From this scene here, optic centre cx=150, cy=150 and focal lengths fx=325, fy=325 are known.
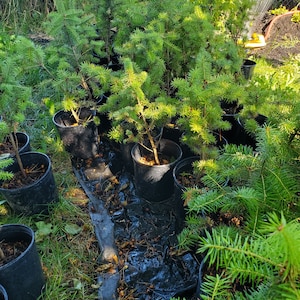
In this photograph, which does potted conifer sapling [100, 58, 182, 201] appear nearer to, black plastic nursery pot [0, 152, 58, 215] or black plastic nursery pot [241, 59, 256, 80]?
black plastic nursery pot [0, 152, 58, 215]

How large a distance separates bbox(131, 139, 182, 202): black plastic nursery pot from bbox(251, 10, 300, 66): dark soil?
2626mm

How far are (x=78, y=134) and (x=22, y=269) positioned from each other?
1536mm

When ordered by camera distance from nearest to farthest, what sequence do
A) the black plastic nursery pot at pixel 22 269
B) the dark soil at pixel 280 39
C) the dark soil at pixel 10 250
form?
1. the black plastic nursery pot at pixel 22 269
2. the dark soil at pixel 10 250
3. the dark soil at pixel 280 39

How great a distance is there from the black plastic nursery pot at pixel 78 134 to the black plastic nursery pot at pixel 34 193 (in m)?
0.49

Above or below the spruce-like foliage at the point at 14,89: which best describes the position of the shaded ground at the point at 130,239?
below

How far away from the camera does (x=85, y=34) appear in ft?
10.3

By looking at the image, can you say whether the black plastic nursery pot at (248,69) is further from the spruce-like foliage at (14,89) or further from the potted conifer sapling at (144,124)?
the spruce-like foliage at (14,89)

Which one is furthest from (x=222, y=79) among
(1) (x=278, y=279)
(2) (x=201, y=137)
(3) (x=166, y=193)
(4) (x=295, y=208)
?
(1) (x=278, y=279)

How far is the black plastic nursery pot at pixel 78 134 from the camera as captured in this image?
3.11 meters

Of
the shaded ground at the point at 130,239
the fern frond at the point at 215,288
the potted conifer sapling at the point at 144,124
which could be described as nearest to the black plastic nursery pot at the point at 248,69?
the potted conifer sapling at the point at 144,124

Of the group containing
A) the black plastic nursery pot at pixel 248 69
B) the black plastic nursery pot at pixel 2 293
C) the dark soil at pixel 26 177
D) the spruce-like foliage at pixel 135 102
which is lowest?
the dark soil at pixel 26 177

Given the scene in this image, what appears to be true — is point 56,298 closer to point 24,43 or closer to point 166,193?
point 166,193

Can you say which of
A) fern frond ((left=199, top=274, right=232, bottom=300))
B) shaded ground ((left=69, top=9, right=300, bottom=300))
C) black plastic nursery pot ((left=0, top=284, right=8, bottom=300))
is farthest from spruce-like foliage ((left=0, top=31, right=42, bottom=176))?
fern frond ((left=199, top=274, right=232, bottom=300))

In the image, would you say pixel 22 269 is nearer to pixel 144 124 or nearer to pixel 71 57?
pixel 144 124
